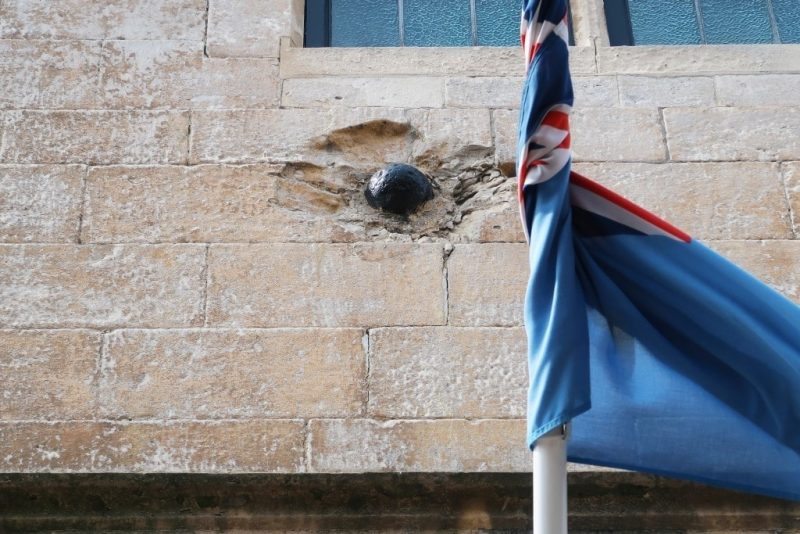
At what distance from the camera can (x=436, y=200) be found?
4.02m

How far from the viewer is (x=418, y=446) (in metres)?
3.45

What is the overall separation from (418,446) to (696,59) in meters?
1.83

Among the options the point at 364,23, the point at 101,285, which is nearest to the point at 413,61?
the point at 364,23

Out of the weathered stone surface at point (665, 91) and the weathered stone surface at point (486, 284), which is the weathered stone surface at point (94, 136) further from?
the weathered stone surface at point (665, 91)

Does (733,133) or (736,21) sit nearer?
Answer: (733,133)

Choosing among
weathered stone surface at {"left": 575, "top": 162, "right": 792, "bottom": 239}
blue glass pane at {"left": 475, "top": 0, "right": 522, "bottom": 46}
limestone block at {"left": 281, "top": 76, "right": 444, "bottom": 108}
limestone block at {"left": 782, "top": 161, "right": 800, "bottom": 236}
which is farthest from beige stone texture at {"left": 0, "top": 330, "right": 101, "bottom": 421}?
limestone block at {"left": 782, "top": 161, "right": 800, "bottom": 236}

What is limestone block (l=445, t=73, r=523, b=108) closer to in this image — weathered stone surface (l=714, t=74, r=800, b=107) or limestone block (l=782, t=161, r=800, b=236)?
weathered stone surface (l=714, t=74, r=800, b=107)

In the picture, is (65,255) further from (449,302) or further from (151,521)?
(449,302)

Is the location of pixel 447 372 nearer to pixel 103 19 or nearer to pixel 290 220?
pixel 290 220

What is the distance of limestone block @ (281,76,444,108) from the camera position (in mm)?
4180

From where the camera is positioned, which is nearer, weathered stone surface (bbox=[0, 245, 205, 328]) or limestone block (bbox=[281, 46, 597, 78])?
weathered stone surface (bbox=[0, 245, 205, 328])

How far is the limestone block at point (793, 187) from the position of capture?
3.95m

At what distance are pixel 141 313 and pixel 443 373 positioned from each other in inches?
36.9

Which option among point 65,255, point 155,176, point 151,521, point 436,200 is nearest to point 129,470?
point 151,521
